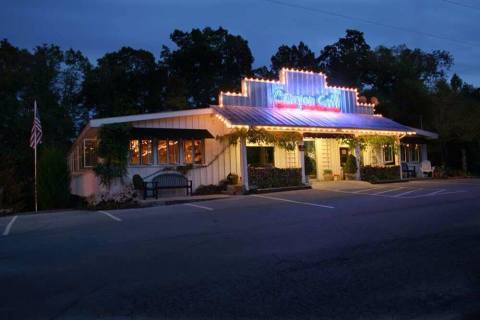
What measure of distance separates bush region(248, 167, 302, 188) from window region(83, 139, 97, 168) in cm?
708

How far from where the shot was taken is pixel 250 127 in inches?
757

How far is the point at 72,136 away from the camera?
36.3m

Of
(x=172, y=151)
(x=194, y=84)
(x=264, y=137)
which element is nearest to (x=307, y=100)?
(x=264, y=137)

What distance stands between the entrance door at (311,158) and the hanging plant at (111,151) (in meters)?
10.5

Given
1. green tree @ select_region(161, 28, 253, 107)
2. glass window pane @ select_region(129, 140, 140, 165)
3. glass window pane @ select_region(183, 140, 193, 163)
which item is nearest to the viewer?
glass window pane @ select_region(129, 140, 140, 165)

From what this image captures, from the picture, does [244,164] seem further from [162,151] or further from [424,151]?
[424,151]

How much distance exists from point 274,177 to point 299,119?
10.8 ft

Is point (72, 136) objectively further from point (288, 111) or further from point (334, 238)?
point (334, 238)

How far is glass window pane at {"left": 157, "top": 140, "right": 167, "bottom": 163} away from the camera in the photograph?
19.6 metres

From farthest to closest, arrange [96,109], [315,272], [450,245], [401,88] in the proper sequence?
[96,109]
[401,88]
[450,245]
[315,272]

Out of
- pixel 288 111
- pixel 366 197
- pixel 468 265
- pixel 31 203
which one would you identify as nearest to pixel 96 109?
pixel 31 203

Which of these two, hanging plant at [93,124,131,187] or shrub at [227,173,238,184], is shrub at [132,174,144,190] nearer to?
hanging plant at [93,124,131,187]

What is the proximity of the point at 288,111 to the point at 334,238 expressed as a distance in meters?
14.8

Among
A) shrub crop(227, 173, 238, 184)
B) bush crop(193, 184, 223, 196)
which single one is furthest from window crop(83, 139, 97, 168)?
shrub crop(227, 173, 238, 184)
